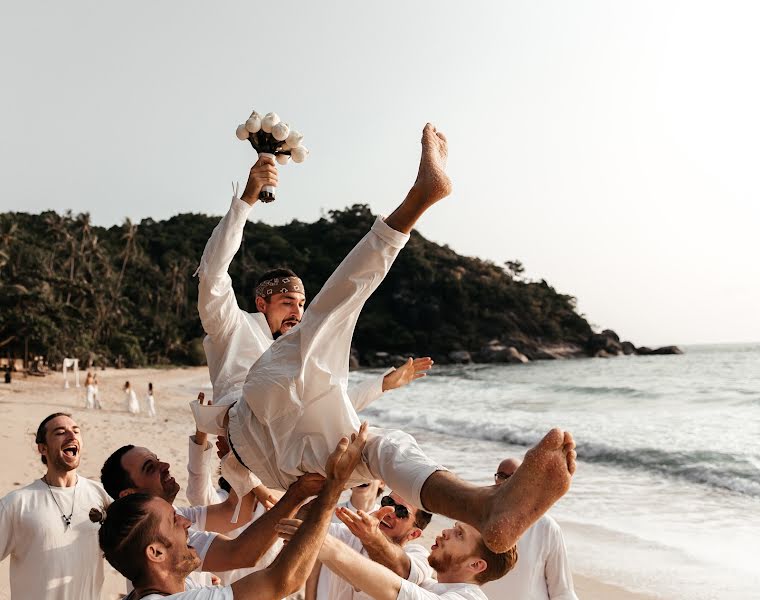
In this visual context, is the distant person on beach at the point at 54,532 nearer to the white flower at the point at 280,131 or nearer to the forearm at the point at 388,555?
the forearm at the point at 388,555

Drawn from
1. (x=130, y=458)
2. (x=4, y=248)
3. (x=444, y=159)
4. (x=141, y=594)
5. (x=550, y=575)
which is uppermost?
(x=4, y=248)

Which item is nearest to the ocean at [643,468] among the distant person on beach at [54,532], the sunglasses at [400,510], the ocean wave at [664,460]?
the ocean wave at [664,460]

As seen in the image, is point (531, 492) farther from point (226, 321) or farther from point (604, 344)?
point (604, 344)

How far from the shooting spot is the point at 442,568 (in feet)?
10.3

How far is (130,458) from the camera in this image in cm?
355

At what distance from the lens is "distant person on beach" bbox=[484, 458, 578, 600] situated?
3.88 metres

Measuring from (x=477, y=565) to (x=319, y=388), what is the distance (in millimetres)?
Answer: 997

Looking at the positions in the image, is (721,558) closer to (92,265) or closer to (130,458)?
(130,458)

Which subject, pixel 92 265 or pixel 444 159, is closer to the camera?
pixel 444 159

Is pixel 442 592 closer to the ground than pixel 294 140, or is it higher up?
closer to the ground

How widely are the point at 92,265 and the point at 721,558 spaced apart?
55677 millimetres

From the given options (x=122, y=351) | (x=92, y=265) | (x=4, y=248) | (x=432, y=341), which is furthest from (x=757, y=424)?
(x=432, y=341)

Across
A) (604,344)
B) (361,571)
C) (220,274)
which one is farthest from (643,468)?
(604,344)

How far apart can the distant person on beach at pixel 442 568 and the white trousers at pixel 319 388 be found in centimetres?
34
